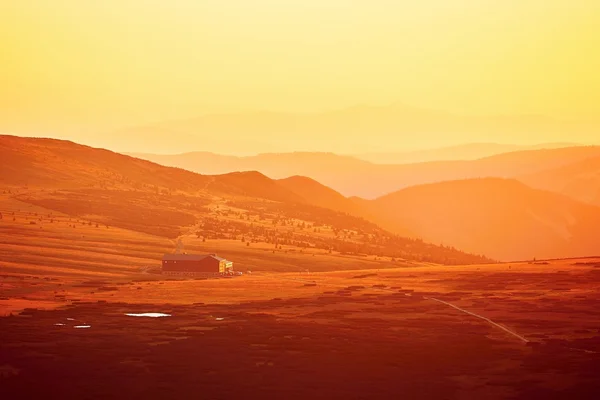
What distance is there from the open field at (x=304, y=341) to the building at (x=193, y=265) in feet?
49.4

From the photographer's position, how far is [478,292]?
3553 inches

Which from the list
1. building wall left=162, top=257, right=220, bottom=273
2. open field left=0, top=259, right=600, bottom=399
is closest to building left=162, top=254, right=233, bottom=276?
building wall left=162, top=257, right=220, bottom=273

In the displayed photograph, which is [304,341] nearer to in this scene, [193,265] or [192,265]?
[192,265]

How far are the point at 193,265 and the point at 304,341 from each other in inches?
2226

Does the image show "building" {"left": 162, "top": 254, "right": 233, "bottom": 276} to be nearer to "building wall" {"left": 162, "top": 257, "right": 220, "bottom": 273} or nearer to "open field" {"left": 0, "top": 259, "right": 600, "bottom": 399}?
"building wall" {"left": 162, "top": 257, "right": 220, "bottom": 273}

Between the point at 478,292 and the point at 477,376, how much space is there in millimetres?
43509

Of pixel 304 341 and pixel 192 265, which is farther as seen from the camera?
pixel 192 265

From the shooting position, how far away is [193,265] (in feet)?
373

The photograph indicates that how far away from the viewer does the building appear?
112 meters

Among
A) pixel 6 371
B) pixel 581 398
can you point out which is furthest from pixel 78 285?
pixel 581 398

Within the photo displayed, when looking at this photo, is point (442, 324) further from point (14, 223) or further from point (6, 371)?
point (14, 223)

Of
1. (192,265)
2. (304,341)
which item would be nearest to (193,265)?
(192,265)

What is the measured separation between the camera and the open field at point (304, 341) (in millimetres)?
44656

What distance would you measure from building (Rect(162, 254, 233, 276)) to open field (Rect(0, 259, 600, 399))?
15042mm
